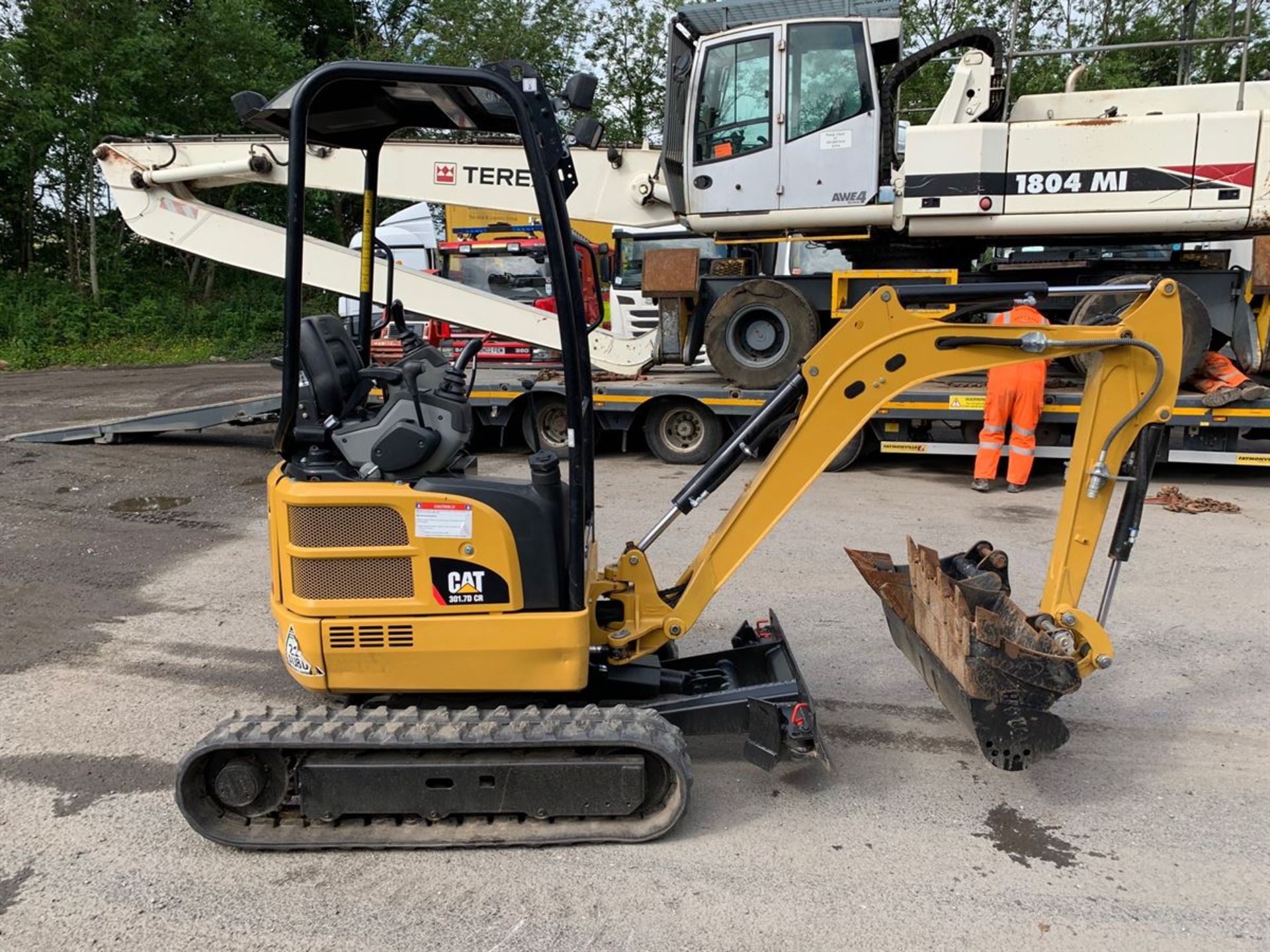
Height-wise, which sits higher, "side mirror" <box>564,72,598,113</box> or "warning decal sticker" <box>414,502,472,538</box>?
"side mirror" <box>564,72,598,113</box>

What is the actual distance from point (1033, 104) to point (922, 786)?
822 cm

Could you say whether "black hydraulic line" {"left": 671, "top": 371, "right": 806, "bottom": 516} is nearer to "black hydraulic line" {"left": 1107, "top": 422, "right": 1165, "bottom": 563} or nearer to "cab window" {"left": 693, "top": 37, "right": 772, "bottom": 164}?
"black hydraulic line" {"left": 1107, "top": 422, "right": 1165, "bottom": 563}

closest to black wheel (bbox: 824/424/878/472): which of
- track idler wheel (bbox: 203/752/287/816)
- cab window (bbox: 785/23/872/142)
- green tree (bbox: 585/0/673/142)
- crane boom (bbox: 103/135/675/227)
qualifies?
cab window (bbox: 785/23/872/142)

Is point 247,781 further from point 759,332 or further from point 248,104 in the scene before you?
point 759,332

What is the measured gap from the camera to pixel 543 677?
137 inches

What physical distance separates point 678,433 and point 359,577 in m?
6.87

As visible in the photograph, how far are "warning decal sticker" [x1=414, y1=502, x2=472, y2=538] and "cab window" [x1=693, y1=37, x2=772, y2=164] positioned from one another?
6.73m

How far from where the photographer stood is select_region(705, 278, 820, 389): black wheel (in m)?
9.48

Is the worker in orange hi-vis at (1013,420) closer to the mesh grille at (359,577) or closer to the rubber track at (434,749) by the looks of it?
the rubber track at (434,749)

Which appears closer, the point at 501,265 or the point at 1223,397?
the point at 1223,397

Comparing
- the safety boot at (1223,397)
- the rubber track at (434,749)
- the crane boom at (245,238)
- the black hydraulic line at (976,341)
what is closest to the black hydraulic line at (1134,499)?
the black hydraulic line at (976,341)

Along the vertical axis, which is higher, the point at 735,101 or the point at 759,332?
the point at 735,101

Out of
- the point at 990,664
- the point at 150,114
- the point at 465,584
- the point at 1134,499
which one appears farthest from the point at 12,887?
the point at 150,114

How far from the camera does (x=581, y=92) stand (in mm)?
3262
